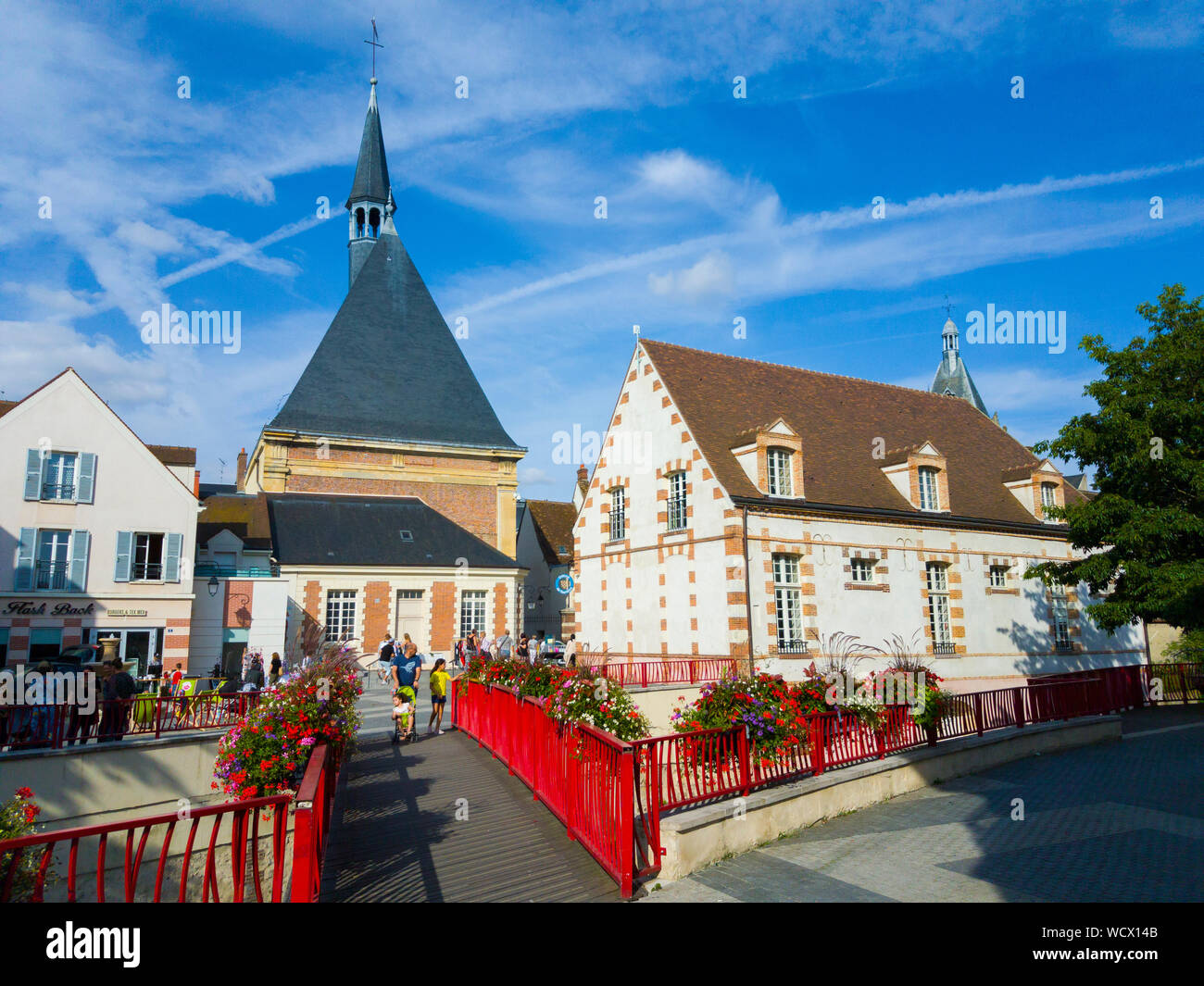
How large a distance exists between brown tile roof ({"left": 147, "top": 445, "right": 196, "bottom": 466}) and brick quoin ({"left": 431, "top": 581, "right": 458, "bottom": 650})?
1000 centimetres

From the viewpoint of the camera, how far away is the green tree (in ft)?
55.2

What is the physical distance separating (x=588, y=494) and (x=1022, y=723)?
629 inches

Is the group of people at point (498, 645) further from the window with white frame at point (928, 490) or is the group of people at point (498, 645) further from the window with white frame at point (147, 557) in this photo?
the window with white frame at point (928, 490)

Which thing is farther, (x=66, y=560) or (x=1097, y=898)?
(x=66, y=560)

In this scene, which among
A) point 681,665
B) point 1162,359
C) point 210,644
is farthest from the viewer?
point 210,644

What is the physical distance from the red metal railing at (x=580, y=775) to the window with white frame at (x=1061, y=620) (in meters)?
21.4

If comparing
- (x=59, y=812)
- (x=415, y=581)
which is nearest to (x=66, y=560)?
(x=415, y=581)

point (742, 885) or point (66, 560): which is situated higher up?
point (66, 560)

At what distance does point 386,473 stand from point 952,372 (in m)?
52.4

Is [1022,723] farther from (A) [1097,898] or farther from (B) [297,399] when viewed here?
(B) [297,399]

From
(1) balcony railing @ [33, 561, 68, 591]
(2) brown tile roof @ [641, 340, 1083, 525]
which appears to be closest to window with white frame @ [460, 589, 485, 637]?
(1) balcony railing @ [33, 561, 68, 591]

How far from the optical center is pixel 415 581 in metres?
31.9

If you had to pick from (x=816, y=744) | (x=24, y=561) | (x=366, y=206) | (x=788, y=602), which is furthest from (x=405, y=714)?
(x=366, y=206)

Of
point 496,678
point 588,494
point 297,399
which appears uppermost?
point 297,399
